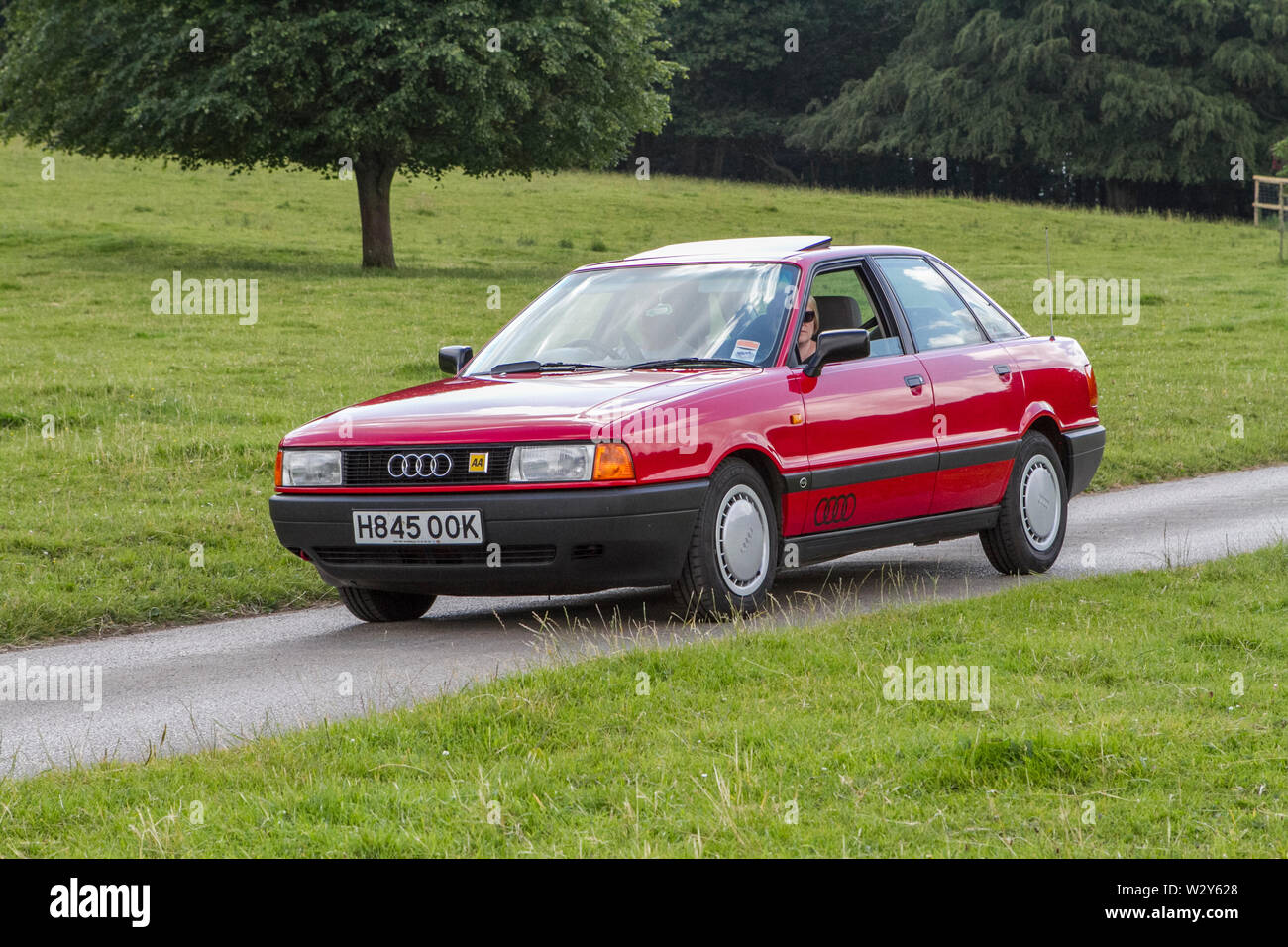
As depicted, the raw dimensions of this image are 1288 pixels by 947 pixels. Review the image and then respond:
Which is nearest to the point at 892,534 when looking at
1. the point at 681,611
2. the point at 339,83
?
the point at 681,611

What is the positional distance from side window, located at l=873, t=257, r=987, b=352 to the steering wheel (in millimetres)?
1576

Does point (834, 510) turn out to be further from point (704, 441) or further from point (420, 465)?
point (420, 465)

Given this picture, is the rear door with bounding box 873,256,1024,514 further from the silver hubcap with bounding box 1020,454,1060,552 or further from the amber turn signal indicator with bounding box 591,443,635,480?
the amber turn signal indicator with bounding box 591,443,635,480

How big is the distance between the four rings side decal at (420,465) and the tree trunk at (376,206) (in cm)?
2565

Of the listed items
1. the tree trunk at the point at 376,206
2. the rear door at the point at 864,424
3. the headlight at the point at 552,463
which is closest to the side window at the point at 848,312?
the rear door at the point at 864,424

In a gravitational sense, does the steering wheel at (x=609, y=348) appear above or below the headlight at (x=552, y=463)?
above

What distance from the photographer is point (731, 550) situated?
7691 millimetres

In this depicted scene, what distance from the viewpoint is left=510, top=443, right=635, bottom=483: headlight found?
23.9 ft

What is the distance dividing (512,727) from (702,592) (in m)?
2.23

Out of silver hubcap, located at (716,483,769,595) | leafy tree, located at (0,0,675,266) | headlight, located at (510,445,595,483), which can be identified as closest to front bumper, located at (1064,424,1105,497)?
silver hubcap, located at (716,483,769,595)

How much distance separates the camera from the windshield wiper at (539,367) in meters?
8.42

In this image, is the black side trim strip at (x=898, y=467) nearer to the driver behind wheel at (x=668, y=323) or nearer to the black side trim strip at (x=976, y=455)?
the black side trim strip at (x=976, y=455)

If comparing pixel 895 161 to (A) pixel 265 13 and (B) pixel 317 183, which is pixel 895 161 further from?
(A) pixel 265 13
